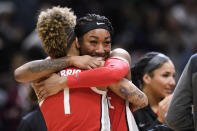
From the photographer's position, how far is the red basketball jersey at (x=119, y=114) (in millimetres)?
3178

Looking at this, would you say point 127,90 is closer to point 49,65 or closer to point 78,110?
point 78,110

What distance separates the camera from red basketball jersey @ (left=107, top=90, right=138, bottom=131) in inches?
125

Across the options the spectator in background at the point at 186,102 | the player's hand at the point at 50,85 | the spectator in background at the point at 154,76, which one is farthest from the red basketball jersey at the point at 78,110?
the spectator in background at the point at 154,76

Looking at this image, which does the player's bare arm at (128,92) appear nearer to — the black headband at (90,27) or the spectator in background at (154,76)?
the black headband at (90,27)

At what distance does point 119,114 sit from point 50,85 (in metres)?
0.57

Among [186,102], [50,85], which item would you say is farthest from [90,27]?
[186,102]

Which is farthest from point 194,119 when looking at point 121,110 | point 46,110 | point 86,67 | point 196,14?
point 196,14

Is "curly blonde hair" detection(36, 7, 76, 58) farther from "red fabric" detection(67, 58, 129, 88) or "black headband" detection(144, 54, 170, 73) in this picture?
"black headband" detection(144, 54, 170, 73)

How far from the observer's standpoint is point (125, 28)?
27.5ft

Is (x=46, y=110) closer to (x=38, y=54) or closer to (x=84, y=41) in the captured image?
(x=84, y=41)

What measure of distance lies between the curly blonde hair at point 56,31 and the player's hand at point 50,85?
0.20 m

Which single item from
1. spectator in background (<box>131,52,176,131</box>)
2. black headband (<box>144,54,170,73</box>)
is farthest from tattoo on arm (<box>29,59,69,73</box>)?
black headband (<box>144,54,170,73</box>)

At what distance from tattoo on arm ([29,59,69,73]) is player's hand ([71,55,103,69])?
0.25 feet

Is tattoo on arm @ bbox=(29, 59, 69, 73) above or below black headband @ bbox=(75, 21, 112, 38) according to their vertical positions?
below
